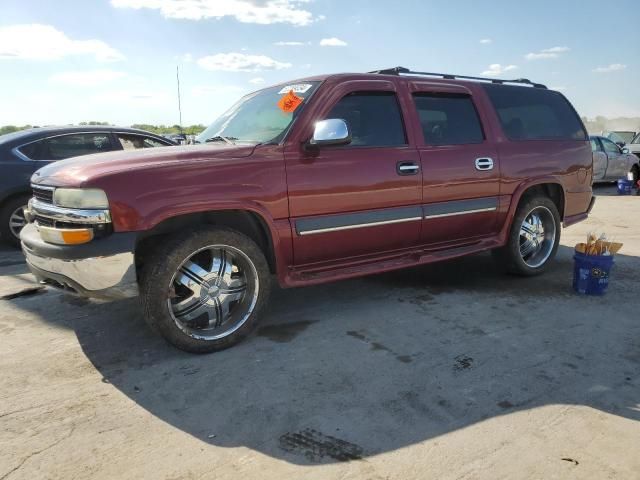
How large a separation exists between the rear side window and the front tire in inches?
119

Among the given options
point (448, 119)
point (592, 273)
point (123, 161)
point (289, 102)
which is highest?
point (289, 102)

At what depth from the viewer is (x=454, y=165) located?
14.9ft

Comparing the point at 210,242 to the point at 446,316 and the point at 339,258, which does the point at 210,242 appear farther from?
the point at 446,316

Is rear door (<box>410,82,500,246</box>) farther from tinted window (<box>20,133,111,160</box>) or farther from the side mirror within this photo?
tinted window (<box>20,133,111,160</box>)

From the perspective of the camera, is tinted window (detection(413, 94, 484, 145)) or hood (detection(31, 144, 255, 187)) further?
tinted window (detection(413, 94, 484, 145))

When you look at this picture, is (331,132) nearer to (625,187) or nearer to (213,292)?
(213,292)

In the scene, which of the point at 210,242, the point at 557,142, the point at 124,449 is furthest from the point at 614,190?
the point at 124,449

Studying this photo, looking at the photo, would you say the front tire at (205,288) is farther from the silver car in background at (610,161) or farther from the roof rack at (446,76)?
the silver car in background at (610,161)

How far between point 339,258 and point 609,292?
8.89ft

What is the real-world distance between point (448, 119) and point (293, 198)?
1862mm

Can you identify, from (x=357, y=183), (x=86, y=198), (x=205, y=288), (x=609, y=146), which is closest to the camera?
(x=86, y=198)

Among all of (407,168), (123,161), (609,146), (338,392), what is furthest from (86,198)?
(609,146)

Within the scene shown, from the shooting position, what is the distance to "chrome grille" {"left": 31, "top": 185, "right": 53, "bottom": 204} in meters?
3.38

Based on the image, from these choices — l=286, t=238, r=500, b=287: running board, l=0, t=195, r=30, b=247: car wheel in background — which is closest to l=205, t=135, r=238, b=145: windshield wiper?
l=286, t=238, r=500, b=287: running board
